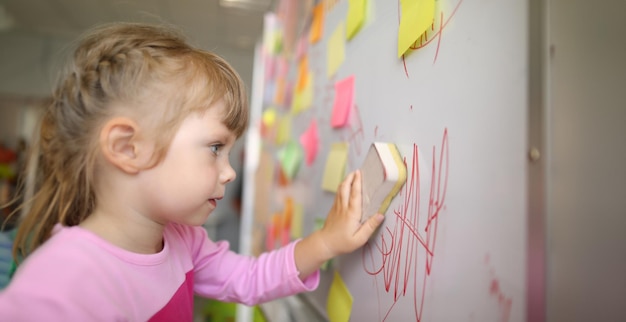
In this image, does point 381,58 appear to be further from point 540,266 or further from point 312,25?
point 312,25

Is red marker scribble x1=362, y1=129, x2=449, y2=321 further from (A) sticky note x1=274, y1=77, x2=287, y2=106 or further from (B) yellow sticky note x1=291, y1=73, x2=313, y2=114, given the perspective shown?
(A) sticky note x1=274, y1=77, x2=287, y2=106

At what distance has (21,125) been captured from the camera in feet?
10.8

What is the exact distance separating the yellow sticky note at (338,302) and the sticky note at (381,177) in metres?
0.14

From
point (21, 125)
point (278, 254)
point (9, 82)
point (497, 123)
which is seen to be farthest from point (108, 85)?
point (21, 125)

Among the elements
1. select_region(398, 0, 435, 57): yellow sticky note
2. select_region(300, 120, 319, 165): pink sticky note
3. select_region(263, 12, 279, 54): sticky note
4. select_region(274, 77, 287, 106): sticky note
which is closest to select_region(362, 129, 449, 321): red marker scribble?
select_region(398, 0, 435, 57): yellow sticky note

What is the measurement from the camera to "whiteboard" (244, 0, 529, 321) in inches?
9.7

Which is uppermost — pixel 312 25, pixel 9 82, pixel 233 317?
pixel 9 82

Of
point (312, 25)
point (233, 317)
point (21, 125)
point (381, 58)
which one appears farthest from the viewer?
point (21, 125)

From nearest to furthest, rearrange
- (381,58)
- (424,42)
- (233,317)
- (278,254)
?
1. (424,42)
2. (381,58)
3. (278,254)
4. (233,317)

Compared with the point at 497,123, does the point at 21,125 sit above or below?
above

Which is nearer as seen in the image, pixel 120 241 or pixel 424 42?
pixel 424 42

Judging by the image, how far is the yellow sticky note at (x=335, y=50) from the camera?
0.61 meters

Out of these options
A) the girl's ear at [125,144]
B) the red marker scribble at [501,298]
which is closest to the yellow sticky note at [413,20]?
the red marker scribble at [501,298]

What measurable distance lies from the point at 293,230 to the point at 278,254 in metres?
0.28
